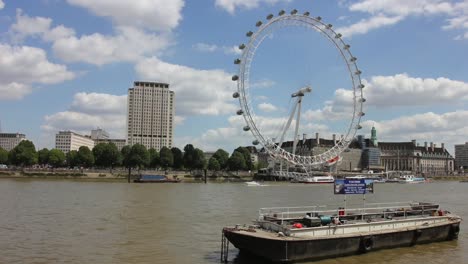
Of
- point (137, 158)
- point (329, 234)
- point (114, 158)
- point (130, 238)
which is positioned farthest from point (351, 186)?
point (114, 158)

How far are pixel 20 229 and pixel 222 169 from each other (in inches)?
5862

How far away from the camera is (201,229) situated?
Answer: 37.5 m

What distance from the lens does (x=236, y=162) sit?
179 m

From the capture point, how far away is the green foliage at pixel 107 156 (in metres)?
158

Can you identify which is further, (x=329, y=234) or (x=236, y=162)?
(x=236, y=162)

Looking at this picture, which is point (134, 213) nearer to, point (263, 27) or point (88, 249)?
point (88, 249)

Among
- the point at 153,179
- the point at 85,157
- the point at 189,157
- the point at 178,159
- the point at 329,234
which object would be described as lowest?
the point at 153,179

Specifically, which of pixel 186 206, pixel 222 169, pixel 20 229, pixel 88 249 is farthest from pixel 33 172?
pixel 88 249

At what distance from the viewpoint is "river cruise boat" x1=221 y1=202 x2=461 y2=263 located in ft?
80.3

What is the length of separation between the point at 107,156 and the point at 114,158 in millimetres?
2295

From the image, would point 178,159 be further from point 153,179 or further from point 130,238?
point 130,238

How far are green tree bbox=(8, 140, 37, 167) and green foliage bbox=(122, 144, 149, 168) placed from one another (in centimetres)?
2826

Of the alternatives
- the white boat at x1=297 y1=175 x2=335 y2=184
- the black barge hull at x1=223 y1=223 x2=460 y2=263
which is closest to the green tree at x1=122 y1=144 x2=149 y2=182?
A: the white boat at x1=297 y1=175 x2=335 y2=184

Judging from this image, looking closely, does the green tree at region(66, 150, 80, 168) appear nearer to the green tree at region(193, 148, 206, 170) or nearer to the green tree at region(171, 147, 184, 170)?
the green tree at region(171, 147, 184, 170)
